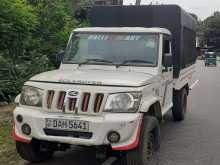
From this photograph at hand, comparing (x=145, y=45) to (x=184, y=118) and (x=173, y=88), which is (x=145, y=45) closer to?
(x=173, y=88)

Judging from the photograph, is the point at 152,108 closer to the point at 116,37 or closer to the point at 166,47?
the point at 116,37

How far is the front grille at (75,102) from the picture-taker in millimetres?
6238

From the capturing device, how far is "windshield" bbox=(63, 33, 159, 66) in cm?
776

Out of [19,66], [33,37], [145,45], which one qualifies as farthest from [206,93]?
[145,45]

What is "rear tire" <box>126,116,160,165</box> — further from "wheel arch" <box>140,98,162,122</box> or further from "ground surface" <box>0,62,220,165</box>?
"ground surface" <box>0,62,220,165</box>

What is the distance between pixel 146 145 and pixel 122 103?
0.71 meters

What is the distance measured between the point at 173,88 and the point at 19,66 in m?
5.23

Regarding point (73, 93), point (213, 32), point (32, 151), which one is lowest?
point (213, 32)

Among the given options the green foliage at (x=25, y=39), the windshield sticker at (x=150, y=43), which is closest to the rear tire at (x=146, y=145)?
the windshield sticker at (x=150, y=43)

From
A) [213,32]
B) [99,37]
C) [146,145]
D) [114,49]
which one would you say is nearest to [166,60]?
[114,49]

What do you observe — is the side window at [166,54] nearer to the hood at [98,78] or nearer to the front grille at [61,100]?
the hood at [98,78]

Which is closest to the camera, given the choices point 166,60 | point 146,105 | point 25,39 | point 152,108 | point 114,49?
point 146,105

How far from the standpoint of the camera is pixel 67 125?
6250 millimetres

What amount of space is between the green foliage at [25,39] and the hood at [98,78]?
16.6 ft
